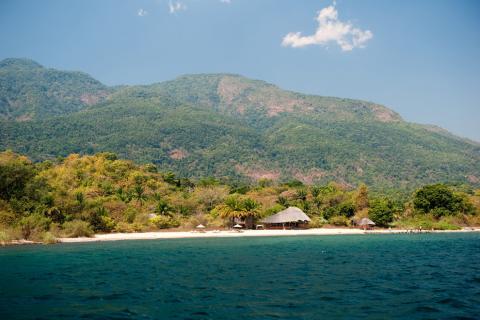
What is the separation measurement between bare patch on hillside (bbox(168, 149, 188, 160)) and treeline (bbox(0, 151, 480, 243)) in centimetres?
8939

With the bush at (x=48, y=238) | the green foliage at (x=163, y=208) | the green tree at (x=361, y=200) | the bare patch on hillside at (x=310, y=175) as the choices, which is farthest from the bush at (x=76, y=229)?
the bare patch on hillside at (x=310, y=175)

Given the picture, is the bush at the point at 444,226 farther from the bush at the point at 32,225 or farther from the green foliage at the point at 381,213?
the bush at the point at 32,225

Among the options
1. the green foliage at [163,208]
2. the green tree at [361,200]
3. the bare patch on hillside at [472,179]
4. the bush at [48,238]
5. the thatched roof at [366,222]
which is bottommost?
the bush at [48,238]

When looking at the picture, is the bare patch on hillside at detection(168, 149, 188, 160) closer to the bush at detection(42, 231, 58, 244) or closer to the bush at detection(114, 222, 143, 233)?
the bush at detection(114, 222, 143, 233)

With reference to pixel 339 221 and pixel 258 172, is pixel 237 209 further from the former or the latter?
pixel 258 172

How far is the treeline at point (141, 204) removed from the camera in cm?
4241

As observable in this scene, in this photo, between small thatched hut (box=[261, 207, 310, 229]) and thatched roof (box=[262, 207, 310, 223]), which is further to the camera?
small thatched hut (box=[261, 207, 310, 229])

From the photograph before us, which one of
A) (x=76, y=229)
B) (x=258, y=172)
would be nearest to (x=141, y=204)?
(x=76, y=229)

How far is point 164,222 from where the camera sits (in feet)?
187

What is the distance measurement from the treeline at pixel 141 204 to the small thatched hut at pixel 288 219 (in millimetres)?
2217

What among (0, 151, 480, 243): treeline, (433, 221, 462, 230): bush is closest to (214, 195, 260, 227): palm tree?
(0, 151, 480, 243): treeline

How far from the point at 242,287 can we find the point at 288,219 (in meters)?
44.1

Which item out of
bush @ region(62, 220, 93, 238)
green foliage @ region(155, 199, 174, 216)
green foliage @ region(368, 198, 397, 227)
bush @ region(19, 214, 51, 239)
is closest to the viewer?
bush @ region(19, 214, 51, 239)

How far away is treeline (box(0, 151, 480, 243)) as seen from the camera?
139 feet
